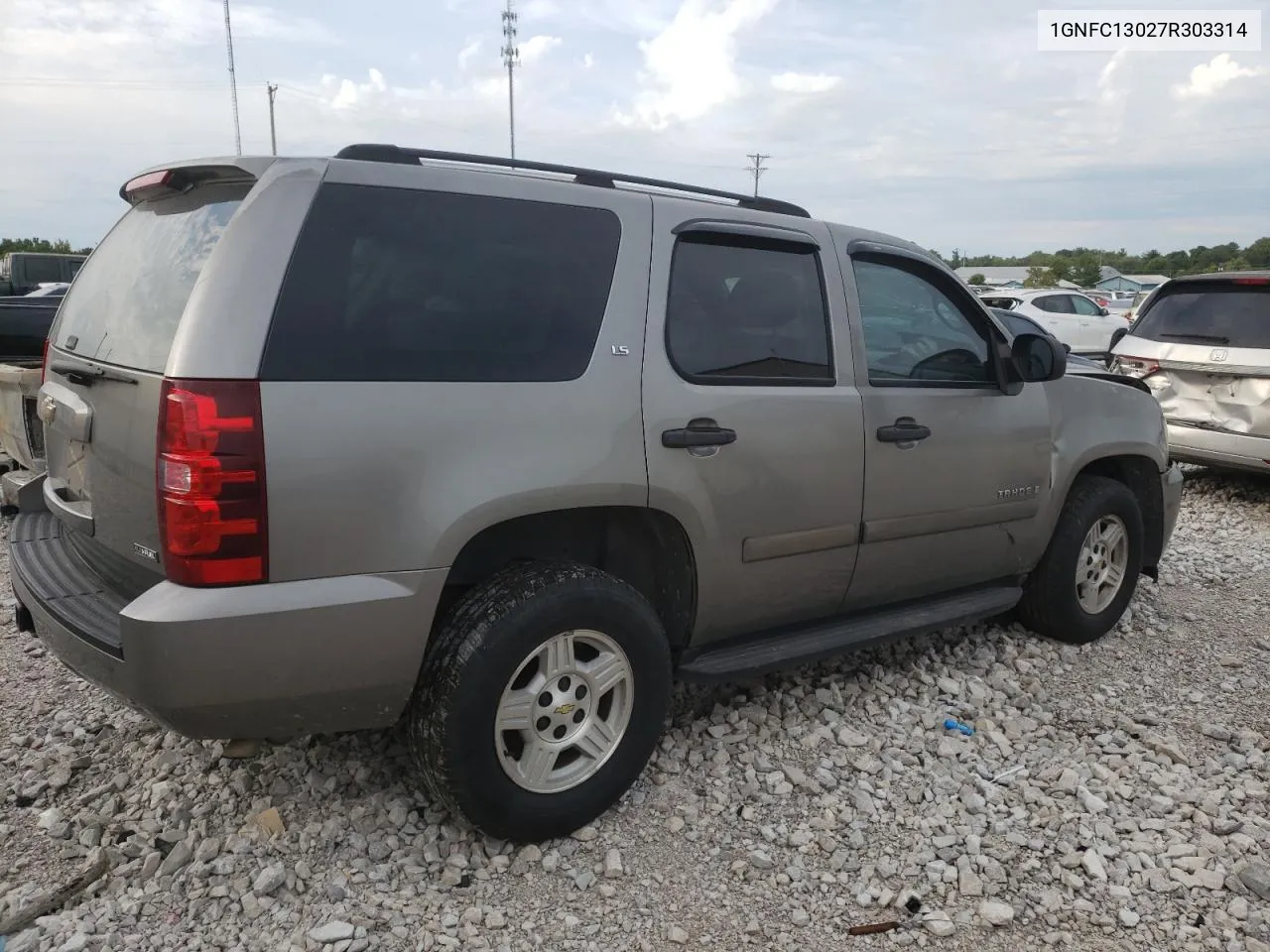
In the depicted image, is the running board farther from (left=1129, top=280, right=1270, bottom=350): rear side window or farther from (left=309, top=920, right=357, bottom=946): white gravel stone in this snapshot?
(left=1129, top=280, right=1270, bottom=350): rear side window

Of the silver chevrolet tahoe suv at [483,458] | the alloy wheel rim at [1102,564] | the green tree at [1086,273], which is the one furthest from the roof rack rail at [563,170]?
the green tree at [1086,273]

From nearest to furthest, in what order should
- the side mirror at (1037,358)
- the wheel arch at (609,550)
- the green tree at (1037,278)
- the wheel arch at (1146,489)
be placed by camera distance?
the wheel arch at (609,550)
the side mirror at (1037,358)
the wheel arch at (1146,489)
the green tree at (1037,278)

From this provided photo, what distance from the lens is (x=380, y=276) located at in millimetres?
2533

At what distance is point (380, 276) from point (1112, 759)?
9.71ft

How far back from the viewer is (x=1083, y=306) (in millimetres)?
19141

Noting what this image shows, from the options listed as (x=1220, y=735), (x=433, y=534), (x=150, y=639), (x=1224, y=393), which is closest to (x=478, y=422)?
(x=433, y=534)

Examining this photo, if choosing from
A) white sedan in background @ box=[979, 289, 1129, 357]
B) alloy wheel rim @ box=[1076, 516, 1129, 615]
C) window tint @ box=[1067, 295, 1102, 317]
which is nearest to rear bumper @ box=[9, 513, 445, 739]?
alloy wheel rim @ box=[1076, 516, 1129, 615]

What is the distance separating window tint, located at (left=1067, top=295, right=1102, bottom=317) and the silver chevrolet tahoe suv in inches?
664

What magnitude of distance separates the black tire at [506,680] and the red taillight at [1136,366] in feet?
19.3

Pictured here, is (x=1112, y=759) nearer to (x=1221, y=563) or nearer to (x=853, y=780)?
(x=853, y=780)

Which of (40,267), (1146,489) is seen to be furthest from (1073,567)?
(40,267)

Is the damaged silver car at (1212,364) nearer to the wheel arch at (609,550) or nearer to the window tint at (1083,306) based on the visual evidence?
the wheel arch at (609,550)

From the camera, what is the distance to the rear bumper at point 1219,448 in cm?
674

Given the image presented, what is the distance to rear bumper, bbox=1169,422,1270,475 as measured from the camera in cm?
674
